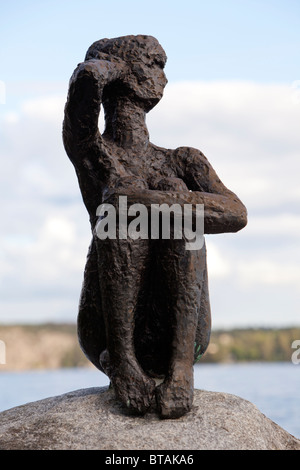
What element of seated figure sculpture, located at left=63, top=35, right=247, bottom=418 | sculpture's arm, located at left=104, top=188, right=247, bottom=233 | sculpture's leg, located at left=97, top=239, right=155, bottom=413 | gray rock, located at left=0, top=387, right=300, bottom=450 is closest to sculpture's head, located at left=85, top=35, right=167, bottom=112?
seated figure sculpture, located at left=63, top=35, right=247, bottom=418

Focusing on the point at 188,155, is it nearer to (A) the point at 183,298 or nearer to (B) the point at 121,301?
(A) the point at 183,298

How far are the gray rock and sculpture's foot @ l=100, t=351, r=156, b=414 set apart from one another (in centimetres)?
9

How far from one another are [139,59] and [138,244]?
1350 mm

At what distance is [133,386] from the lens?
14.9ft

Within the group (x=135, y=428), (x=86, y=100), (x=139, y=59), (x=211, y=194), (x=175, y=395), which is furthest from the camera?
(x=139, y=59)

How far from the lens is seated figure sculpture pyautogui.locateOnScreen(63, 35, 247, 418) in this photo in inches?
181

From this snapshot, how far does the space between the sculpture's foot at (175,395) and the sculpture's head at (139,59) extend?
1.93 m

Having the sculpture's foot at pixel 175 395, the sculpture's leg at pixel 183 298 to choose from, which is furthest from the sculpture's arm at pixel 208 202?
the sculpture's foot at pixel 175 395

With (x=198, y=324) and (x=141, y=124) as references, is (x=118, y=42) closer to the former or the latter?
(x=141, y=124)

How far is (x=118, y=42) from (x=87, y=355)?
7.28 feet

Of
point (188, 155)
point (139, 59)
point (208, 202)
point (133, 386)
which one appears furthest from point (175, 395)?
point (139, 59)

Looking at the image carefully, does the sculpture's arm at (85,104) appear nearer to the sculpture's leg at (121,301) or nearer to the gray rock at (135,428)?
the sculpture's leg at (121,301)

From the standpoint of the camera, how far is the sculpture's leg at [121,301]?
4.58 m

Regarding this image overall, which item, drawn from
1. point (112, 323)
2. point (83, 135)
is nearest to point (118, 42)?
point (83, 135)
